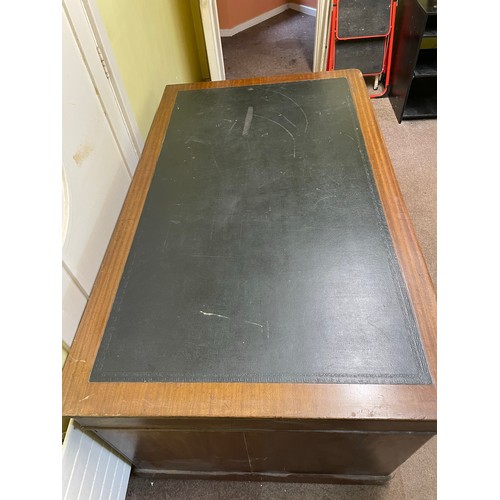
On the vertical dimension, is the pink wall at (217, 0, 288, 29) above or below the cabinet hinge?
below

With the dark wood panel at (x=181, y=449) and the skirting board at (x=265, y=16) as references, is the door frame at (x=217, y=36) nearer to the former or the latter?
the skirting board at (x=265, y=16)

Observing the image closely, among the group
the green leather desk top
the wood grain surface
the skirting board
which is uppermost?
the green leather desk top

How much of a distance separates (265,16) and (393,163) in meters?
2.70

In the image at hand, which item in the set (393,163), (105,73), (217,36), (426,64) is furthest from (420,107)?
(105,73)

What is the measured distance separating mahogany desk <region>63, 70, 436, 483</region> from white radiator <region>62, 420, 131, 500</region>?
39 millimetres

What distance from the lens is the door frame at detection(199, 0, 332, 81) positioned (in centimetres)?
203

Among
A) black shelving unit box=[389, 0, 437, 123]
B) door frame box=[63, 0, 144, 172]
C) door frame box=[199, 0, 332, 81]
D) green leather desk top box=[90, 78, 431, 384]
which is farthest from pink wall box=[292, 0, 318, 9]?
door frame box=[63, 0, 144, 172]

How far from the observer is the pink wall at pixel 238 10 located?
3.41 meters

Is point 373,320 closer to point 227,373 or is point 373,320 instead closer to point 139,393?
point 227,373

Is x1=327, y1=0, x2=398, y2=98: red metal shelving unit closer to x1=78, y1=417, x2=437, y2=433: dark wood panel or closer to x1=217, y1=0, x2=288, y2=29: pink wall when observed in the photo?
x1=217, y1=0, x2=288, y2=29: pink wall

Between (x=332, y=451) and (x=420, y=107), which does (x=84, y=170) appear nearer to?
(x=332, y=451)

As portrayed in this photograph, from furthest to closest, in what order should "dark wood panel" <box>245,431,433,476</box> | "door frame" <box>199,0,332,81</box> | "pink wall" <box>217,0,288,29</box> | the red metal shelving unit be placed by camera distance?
"pink wall" <box>217,0,288,29</box> < the red metal shelving unit < "door frame" <box>199,0,332,81</box> < "dark wood panel" <box>245,431,433,476</box>

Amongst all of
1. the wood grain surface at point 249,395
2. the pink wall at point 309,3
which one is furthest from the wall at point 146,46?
the pink wall at point 309,3

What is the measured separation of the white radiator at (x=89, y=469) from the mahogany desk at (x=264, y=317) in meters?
0.04
